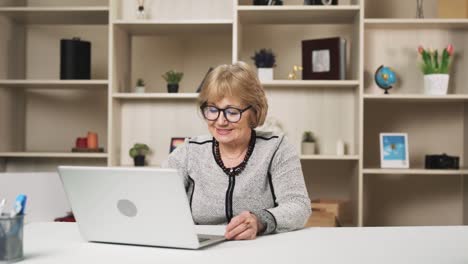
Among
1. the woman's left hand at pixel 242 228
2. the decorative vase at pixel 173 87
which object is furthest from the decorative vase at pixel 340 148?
the woman's left hand at pixel 242 228

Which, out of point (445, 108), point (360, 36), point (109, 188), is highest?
point (360, 36)

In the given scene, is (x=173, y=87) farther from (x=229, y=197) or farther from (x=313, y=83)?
(x=229, y=197)

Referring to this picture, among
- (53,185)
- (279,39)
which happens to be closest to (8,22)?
(53,185)

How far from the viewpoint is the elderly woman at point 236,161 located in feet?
6.62

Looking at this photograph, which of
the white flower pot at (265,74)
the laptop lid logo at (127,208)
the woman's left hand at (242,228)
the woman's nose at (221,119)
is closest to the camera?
the laptop lid logo at (127,208)

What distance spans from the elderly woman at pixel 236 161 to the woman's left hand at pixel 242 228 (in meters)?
0.28

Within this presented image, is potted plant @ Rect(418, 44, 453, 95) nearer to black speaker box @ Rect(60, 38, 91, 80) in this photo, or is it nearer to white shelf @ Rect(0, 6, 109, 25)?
white shelf @ Rect(0, 6, 109, 25)

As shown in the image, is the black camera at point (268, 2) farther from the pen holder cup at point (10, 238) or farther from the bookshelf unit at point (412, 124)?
the pen holder cup at point (10, 238)

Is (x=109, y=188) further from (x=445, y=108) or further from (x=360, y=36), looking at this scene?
(x=445, y=108)

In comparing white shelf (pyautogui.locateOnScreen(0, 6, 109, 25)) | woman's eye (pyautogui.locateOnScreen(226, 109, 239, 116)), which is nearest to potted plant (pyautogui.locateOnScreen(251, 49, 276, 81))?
white shelf (pyautogui.locateOnScreen(0, 6, 109, 25))

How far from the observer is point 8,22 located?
4070 millimetres

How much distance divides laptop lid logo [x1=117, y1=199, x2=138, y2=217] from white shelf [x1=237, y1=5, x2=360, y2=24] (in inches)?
87.3

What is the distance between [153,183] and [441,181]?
2.95 m

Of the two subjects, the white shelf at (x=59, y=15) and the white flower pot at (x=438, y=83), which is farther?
the white shelf at (x=59, y=15)
